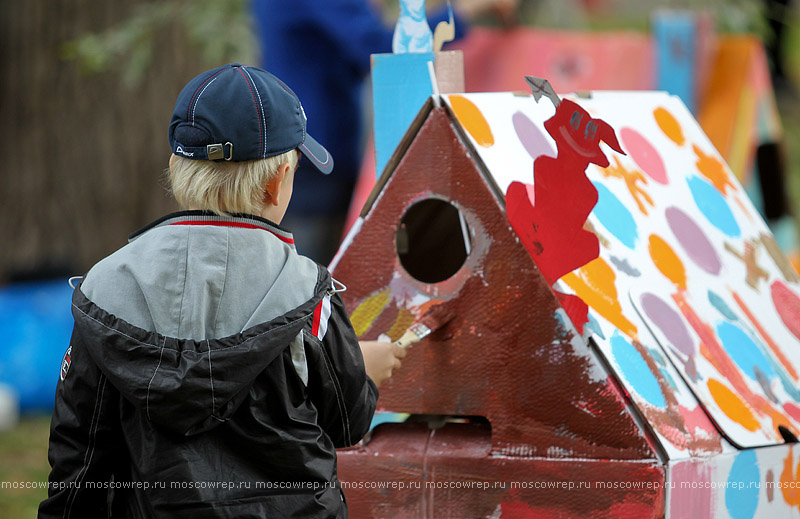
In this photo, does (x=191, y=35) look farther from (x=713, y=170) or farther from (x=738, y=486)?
(x=738, y=486)

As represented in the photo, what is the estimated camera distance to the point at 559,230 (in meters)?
1.66

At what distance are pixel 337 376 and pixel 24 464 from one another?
2802mm

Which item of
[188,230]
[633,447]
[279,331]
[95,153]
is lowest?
[95,153]

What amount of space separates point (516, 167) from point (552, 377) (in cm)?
41

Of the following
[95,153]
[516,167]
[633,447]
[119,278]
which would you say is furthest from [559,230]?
[95,153]

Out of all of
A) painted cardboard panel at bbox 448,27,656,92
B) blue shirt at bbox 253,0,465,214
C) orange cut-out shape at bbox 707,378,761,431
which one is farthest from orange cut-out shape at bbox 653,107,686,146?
painted cardboard panel at bbox 448,27,656,92

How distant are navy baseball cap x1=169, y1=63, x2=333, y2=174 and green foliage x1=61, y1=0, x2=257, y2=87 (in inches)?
107

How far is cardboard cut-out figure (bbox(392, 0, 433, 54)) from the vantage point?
1.99m

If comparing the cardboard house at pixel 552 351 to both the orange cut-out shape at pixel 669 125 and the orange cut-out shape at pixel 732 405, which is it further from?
the orange cut-out shape at pixel 669 125

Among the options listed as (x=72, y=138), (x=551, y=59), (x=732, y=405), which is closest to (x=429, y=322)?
(x=732, y=405)

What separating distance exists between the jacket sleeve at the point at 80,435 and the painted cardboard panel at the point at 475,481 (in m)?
0.52

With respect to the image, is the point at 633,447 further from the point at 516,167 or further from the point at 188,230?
the point at 188,230

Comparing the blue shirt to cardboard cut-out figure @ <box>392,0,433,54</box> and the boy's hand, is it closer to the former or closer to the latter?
cardboard cut-out figure @ <box>392,0,433,54</box>

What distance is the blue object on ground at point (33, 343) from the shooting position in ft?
14.7
